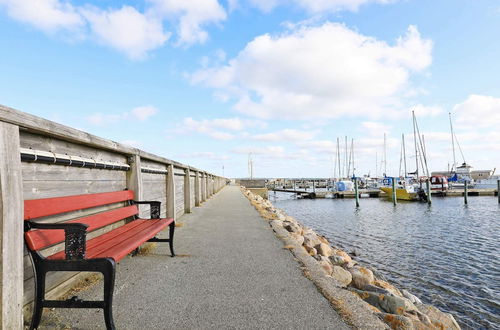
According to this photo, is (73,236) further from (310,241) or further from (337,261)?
(310,241)

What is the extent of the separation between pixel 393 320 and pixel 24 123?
3358mm

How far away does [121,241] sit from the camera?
3041 millimetres

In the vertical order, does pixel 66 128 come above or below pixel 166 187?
above

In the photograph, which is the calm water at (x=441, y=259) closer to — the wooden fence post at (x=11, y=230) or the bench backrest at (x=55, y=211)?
the bench backrest at (x=55, y=211)

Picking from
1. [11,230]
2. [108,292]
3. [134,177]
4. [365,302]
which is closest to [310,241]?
[365,302]

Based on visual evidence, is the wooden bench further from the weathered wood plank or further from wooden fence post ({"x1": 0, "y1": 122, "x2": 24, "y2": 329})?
the weathered wood plank

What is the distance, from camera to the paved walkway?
2.40 m

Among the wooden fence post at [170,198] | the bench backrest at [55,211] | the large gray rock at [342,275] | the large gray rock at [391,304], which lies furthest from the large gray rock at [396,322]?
the wooden fence post at [170,198]

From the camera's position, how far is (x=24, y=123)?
85.6 inches

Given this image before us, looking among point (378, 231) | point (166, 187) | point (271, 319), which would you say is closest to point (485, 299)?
point (271, 319)

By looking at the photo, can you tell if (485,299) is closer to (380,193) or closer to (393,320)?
(393,320)

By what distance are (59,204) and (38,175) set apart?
303 mm

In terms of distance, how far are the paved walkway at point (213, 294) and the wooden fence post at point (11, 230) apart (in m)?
0.48

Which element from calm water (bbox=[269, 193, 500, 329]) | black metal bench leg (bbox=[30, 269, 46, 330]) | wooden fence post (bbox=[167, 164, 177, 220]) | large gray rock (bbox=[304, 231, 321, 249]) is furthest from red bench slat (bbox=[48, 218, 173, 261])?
calm water (bbox=[269, 193, 500, 329])
